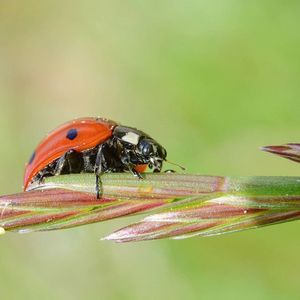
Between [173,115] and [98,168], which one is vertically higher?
[173,115]

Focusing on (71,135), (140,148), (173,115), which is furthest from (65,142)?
(173,115)

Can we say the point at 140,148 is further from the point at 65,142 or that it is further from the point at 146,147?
the point at 65,142

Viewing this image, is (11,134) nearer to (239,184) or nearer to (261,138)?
(261,138)

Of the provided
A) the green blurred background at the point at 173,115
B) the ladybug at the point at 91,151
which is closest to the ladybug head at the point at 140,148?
the ladybug at the point at 91,151

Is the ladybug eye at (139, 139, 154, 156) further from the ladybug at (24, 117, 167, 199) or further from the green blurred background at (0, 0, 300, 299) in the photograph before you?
the green blurred background at (0, 0, 300, 299)

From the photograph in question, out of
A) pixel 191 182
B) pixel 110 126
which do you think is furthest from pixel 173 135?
pixel 191 182

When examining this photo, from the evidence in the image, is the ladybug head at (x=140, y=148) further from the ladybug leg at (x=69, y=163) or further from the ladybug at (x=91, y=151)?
the ladybug leg at (x=69, y=163)
